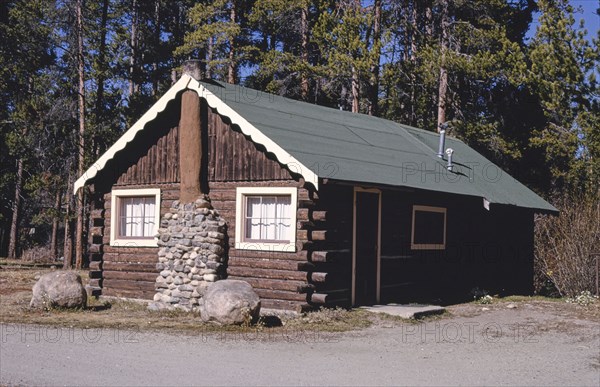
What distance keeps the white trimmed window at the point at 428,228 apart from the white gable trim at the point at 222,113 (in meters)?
4.78

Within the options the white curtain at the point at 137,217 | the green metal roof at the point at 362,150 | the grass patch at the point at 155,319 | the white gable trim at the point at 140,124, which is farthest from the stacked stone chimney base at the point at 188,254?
the green metal roof at the point at 362,150

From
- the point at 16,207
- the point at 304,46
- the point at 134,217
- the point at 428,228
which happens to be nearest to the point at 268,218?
the point at 134,217

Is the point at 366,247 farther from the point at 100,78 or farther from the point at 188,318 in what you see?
the point at 100,78

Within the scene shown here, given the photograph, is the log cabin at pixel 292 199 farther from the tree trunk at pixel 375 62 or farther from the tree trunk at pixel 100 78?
the tree trunk at pixel 100 78

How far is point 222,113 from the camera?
15523 mm

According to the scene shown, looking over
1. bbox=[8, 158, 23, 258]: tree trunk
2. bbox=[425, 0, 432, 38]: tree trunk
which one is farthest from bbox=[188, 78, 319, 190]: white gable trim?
bbox=[8, 158, 23, 258]: tree trunk

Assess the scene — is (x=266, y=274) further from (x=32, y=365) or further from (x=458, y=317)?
(x=32, y=365)

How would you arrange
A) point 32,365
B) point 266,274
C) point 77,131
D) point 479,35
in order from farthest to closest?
point 77,131
point 479,35
point 266,274
point 32,365

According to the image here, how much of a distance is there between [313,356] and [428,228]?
28.1 ft

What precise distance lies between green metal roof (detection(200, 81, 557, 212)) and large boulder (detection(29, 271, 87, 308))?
198 inches

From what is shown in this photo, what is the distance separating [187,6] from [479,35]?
1763cm

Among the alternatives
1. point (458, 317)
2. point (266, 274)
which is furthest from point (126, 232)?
point (458, 317)

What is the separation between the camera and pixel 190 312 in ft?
51.1

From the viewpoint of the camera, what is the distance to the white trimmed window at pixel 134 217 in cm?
1720
